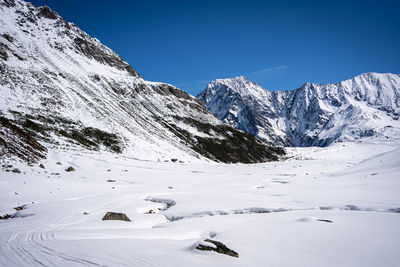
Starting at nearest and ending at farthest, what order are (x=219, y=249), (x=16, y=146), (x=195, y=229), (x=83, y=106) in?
1. (x=219, y=249)
2. (x=195, y=229)
3. (x=16, y=146)
4. (x=83, y=106)

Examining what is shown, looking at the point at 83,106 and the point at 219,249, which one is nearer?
the point at 219,249

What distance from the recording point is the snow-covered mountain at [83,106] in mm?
48375

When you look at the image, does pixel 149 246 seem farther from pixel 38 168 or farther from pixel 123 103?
pixel 123 103

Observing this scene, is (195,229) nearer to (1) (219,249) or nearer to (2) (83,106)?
(1) (219,249)

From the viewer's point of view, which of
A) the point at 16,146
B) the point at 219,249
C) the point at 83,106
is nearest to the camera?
the point at 219,249

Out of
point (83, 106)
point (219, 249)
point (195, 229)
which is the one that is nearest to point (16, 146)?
point (195, 229)

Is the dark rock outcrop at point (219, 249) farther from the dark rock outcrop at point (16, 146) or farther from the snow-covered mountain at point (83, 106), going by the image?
the snow-covered mountain at point (83, 106)

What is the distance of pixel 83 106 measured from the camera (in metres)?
70.0

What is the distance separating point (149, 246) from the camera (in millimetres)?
5715

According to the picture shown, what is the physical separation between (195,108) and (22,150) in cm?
13084

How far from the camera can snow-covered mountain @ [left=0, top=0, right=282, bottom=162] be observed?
159 feet

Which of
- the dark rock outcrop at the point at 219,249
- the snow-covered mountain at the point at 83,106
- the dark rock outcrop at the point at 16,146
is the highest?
the snow-covered mountain at the point at 83,106

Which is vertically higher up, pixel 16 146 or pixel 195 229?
pixel 16 146

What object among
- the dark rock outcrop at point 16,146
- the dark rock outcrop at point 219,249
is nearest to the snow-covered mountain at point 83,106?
the dark rock outcrop at point 16,146
